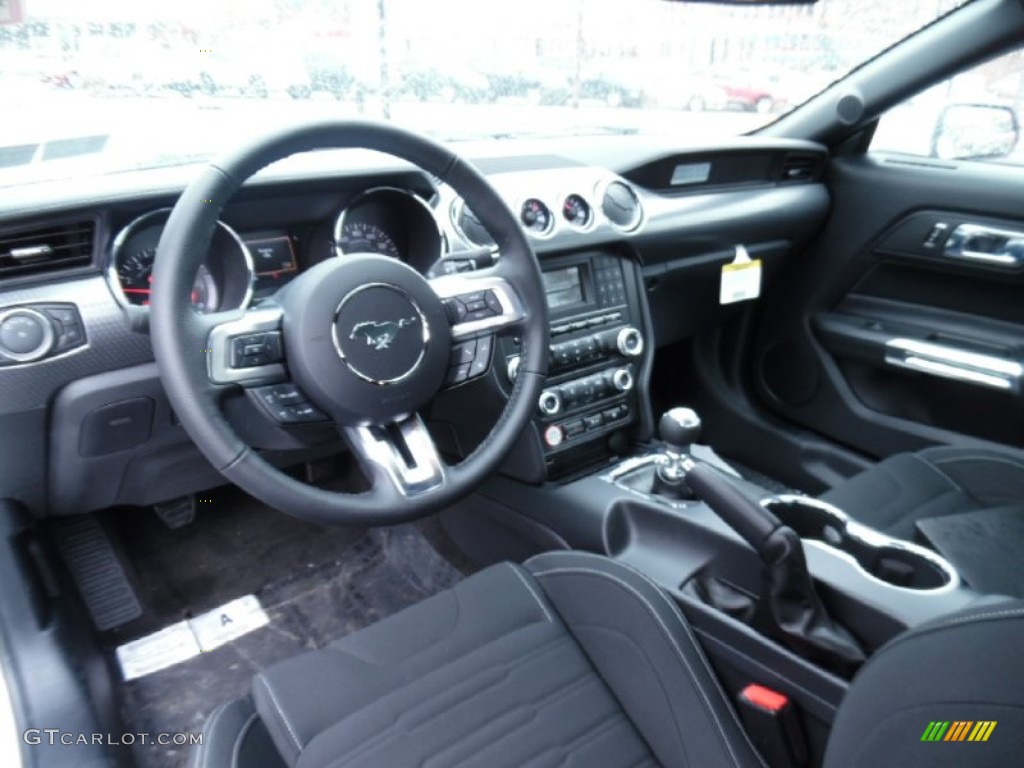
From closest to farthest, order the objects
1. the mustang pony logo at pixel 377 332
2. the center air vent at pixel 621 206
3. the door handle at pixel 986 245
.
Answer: the mustang pony logo at pixel 377 332, the center air vent at pixel 621 206, the door handle at pixel 986 245

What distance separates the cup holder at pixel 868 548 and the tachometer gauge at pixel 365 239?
850 mm

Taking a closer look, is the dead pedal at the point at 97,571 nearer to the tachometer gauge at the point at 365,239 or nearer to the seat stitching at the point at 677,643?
the tachometer gauge at the point at 365,239

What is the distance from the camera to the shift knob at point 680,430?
5.12ft

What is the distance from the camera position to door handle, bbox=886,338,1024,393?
6.85 ft

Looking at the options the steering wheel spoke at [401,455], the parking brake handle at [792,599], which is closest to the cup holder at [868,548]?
the parking brake handle at [792,599]

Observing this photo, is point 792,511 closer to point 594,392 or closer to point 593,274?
point 594,392

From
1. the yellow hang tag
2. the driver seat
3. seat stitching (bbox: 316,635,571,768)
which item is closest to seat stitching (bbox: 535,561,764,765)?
the driver seat

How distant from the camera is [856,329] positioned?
2441mm

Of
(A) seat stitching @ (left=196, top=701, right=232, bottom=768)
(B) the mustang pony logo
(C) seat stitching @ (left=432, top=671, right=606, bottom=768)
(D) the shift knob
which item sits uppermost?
(B) the mustang pony logo

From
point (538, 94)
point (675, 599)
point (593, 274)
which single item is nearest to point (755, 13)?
point (538, 94)

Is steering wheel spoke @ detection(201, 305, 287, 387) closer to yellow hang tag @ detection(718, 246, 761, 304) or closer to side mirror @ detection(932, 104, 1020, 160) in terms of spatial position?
yellow hang tag @ detection(718, 246, 761, 304)

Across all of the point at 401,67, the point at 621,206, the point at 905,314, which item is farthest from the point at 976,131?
the point at 401,67

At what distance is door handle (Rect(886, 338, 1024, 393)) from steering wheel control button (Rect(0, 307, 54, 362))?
2.07m

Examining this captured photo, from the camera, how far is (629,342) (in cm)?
193
